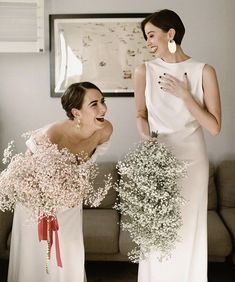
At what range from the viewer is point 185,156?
6.30 ft

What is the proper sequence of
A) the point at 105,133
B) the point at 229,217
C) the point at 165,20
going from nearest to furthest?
the point at 165,20 < the point at 105,133 < the point at 229,217

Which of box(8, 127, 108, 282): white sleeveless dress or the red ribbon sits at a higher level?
the red ribbon

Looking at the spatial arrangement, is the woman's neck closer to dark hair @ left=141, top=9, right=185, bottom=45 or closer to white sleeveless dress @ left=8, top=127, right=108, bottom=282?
dark hair @ left=141, top=9, right=185, bottom=45

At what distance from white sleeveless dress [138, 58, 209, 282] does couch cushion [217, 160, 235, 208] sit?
1.22 metres

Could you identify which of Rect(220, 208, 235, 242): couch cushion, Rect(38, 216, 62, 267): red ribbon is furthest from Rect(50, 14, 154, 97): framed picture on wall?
Rect(38, 216, 62, 267): red ribbon

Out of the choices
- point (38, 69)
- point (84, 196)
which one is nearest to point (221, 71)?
point (38, 69)

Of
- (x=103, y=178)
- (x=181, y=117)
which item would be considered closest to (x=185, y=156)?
(x=181, y=117)

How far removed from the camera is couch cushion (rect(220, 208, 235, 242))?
2650 mm

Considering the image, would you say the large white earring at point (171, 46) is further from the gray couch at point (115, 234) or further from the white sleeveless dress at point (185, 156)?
the gray couch at point (115, 234)

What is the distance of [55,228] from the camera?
171cm

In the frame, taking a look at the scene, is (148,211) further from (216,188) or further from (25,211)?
(216,188)

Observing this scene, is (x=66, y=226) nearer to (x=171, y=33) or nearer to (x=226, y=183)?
(x=171, y=33)

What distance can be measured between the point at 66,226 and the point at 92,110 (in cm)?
60

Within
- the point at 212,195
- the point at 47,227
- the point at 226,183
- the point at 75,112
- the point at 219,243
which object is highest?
the point at 75,112
